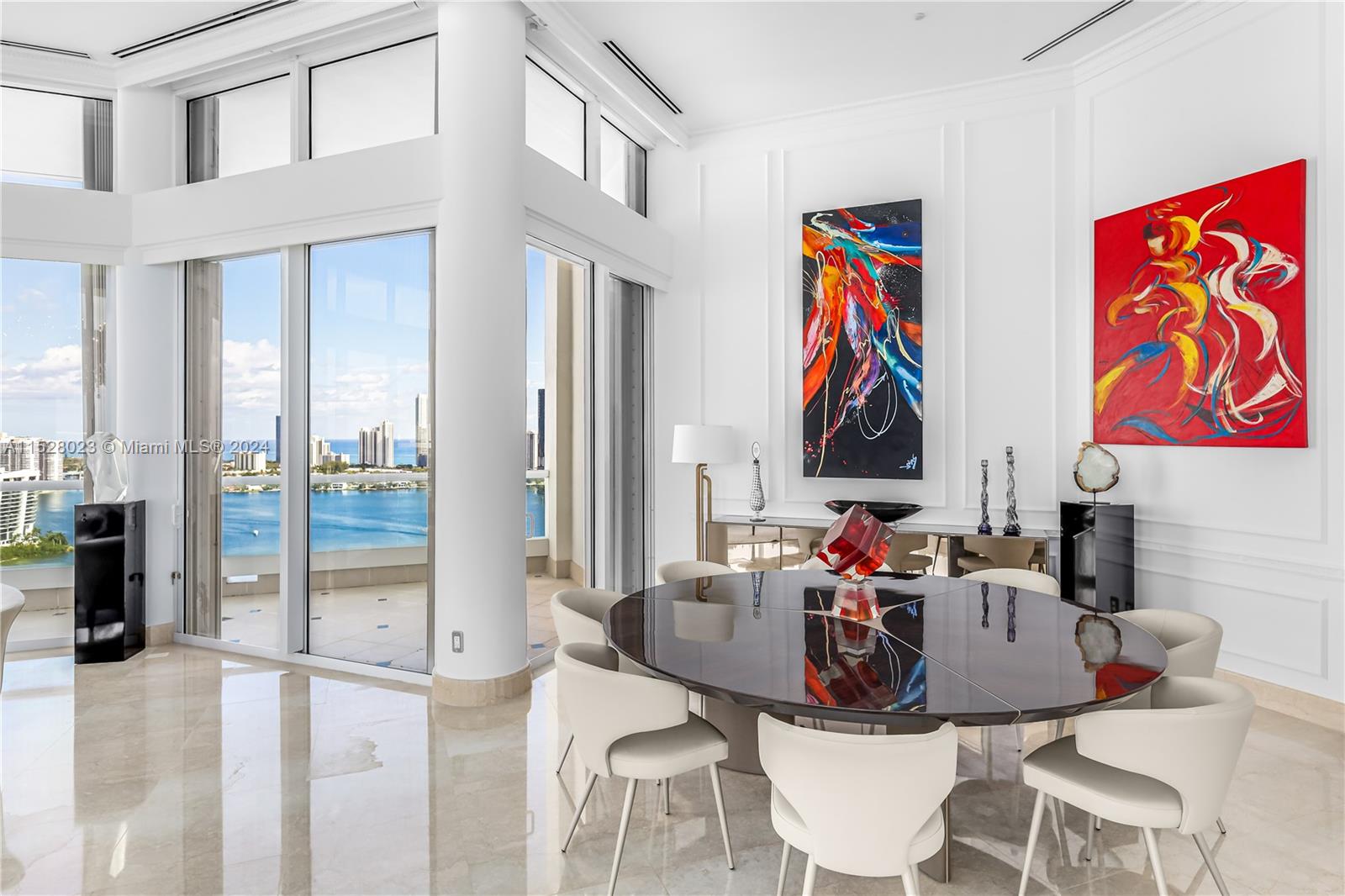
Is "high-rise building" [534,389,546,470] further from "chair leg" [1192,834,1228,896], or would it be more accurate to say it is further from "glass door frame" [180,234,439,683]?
"chair leg" [1192,834,1228,896]

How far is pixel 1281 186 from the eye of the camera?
3828 mm

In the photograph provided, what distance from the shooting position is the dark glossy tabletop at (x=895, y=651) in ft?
6.41

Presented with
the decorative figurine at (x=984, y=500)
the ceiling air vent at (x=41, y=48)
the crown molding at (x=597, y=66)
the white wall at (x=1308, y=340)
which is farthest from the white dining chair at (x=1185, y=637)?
the ceiling air vent at (x=41, y=48)

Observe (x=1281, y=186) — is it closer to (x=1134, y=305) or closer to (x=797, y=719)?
(x=1134, y=305)

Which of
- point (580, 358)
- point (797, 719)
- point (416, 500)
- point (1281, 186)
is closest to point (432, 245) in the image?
point (580, 358)

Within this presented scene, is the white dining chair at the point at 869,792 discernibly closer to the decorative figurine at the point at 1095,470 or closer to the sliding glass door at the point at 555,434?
the sliding glass door at the point at 555,434

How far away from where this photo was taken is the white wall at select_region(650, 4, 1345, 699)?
3.78m

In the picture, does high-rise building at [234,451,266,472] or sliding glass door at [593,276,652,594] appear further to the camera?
sliding glass door at [593,276,652,594]

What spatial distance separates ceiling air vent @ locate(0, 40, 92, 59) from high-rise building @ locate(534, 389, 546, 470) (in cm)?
404

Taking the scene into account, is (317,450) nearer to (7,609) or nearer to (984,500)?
(7,609)

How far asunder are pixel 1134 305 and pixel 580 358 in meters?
3.67

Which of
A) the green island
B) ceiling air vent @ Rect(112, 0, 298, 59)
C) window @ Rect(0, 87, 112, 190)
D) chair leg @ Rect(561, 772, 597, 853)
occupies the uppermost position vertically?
ceiling air vent @ Rect(112, 0, 298, 59)

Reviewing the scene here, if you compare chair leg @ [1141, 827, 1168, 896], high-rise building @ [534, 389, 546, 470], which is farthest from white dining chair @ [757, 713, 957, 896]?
high-rise building @ [534, 389, 546, 470]

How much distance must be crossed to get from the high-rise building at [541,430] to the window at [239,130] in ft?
7.70
